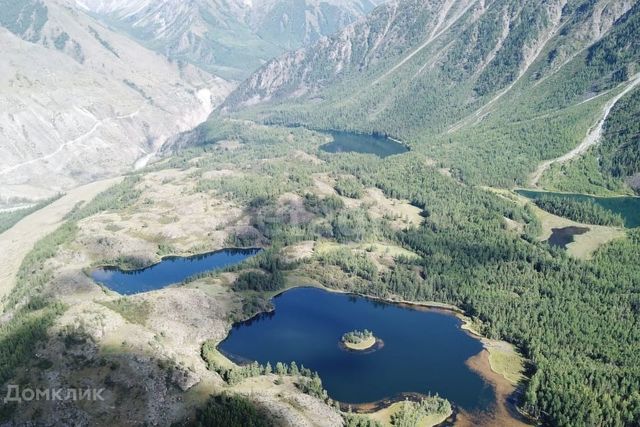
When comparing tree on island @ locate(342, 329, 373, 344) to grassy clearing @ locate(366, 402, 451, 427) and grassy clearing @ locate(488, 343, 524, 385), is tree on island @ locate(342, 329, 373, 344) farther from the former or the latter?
grassy clearing @ locate(488, 343, 524, 385)

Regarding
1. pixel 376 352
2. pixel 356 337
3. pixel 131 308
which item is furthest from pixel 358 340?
pixel 131 308

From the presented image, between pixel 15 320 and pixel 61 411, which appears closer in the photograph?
pixel 61 411

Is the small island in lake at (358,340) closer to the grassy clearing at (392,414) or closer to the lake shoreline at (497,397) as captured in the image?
the lake shoreline at (497,397)

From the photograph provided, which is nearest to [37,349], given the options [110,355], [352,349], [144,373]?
[110,355]

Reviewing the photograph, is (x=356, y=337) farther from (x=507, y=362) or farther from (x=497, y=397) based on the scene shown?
(x=497, y=397)

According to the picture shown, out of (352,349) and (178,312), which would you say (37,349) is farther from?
(352,349)

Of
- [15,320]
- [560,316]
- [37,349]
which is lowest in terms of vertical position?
[15,320]
